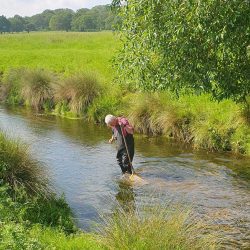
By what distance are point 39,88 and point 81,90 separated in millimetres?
4050

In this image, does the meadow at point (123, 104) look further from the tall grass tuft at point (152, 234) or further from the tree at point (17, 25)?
the tree at point (17, 25)

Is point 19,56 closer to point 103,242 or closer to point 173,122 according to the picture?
point 173,122

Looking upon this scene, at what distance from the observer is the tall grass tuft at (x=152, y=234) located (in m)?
7.86

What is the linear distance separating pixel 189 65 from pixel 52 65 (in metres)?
24.9

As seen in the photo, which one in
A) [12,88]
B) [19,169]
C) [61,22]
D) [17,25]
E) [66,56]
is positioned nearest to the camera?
[19,169]

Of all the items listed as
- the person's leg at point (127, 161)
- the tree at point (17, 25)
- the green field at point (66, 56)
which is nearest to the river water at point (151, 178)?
the person's leg at point (127, 161)

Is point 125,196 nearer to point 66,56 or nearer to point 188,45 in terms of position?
point 188,45

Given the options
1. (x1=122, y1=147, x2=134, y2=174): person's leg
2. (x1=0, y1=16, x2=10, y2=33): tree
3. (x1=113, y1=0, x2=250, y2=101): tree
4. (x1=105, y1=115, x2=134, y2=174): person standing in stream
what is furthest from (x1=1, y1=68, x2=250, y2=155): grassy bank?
(x1=0, y1=16, x2=10, y2=33): tree

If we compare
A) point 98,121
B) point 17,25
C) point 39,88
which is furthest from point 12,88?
point 17,25

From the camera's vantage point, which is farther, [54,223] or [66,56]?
[66,56]

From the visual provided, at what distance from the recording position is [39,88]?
92.8ft

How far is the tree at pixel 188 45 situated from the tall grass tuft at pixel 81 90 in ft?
32.6

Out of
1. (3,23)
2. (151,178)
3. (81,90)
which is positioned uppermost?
(3,23)

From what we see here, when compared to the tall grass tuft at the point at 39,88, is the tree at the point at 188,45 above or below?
above
